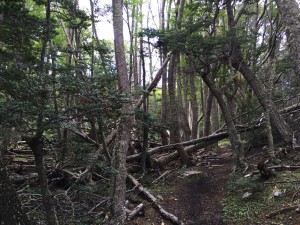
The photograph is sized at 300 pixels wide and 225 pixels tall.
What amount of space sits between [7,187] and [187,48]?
18.3ft

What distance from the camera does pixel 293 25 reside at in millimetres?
4805

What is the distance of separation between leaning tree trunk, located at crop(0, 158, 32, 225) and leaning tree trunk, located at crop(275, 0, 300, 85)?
459cm

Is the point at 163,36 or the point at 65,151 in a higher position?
the point at 163,36

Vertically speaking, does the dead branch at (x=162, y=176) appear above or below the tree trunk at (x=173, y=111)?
below

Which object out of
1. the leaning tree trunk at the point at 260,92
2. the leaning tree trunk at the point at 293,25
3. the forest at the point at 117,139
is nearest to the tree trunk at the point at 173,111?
the forest at the point at 117,139

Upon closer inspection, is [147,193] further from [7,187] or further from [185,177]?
[7,187]

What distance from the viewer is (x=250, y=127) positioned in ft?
33.6

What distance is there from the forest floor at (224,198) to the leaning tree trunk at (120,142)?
0.61m

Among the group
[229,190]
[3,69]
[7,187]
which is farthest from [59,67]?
[229,190]

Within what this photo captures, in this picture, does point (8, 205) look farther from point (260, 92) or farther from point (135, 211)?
point (260, 92)

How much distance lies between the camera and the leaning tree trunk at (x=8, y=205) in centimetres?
351

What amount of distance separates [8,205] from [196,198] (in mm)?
4961

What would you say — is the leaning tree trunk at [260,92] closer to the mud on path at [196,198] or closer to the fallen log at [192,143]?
the mud on path at [196,198]

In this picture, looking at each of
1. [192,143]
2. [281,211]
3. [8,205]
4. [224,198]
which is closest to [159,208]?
[224,198]
